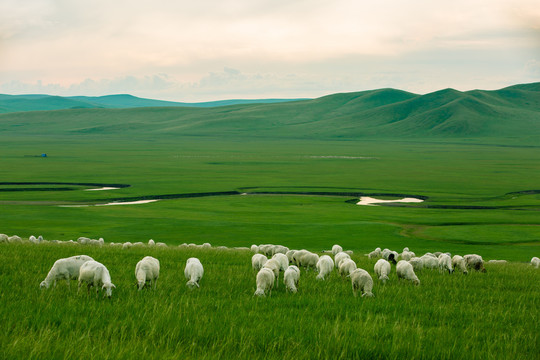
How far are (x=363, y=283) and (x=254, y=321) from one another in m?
4.84

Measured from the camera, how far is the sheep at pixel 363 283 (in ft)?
47.6

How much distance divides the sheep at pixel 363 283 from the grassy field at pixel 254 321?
0.27m

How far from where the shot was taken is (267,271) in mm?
14469

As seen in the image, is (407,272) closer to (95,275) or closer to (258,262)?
(258,262)

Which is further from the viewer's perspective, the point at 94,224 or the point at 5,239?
the point at 94,224

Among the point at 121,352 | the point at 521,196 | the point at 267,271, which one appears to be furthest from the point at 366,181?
the point at 121,352

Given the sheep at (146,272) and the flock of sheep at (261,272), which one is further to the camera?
the sheep at (146,272)

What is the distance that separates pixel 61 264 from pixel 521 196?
2949 inches

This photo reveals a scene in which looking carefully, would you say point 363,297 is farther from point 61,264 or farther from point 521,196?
point 521,196

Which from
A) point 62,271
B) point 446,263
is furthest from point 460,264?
point 62,271

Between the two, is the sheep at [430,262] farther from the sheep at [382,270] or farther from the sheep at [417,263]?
the sheep at [382,270]

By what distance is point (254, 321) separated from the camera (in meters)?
10.5

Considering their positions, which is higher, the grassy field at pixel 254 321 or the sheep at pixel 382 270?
the grassy field at pixel 254 321

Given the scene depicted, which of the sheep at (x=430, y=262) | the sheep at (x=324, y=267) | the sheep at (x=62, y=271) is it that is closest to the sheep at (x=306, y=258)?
the sheep at (x=324, y=267)
